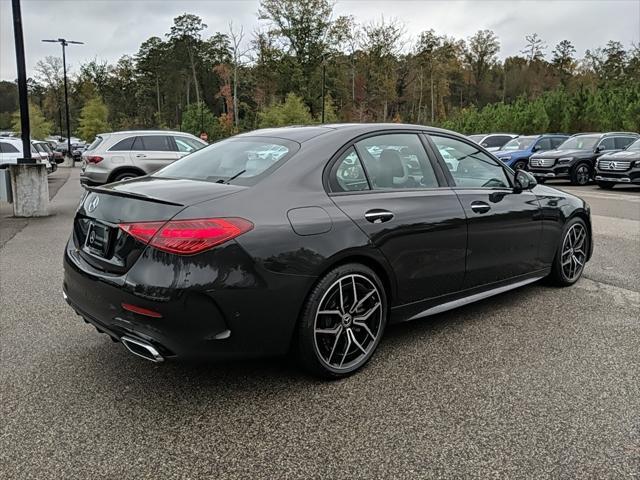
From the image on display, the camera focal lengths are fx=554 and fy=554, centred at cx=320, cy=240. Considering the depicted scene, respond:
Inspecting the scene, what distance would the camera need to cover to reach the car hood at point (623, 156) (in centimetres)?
1583

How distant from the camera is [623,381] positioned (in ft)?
10.9

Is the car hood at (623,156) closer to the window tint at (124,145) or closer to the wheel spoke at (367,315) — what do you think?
the window tint at (124,145)

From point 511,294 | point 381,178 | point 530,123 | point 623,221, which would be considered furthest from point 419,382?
point 530,123

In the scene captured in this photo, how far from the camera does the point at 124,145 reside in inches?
507

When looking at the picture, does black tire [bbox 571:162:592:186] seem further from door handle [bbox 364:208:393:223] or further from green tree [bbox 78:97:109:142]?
green tree [bbox 78:97:109:142]

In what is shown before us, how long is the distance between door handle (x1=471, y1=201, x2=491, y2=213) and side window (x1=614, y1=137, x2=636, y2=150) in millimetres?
17384

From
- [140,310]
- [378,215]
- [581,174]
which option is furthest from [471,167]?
[581,174]

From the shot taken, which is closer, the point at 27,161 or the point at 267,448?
the point at 267,448

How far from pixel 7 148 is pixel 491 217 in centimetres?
1645

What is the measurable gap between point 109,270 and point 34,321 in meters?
1.84

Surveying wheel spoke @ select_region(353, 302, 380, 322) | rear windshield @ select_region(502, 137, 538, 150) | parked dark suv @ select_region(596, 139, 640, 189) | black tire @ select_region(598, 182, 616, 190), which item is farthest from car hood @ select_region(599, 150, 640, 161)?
wheel spoke @ select_region(353, 302, 380, 322)

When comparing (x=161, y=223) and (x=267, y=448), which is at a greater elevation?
(x=161, y=223)

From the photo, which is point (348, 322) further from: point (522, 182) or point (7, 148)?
point (7, 148)

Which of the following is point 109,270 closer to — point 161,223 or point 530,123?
point 161,223
